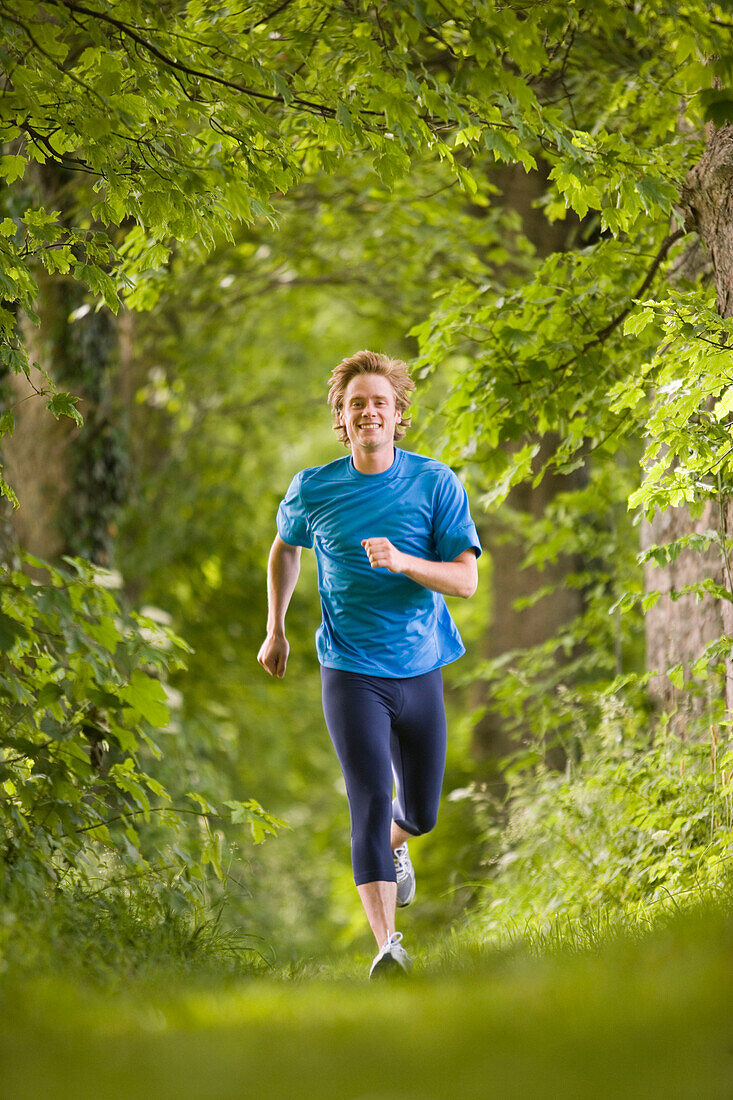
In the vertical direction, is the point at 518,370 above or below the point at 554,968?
above

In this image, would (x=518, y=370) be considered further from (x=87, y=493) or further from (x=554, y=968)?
(x=87, y=493)

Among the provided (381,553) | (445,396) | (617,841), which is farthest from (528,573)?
(381,553)

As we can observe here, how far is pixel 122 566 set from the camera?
43.2ft

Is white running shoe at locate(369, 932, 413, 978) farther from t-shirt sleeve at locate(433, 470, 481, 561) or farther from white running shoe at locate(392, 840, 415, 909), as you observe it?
t-shirt sleeve at locate(433, 470, 481, 561)

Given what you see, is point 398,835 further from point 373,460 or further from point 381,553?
point 373,460

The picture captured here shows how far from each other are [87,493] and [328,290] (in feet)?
16.6

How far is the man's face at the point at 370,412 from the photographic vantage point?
4574 mm

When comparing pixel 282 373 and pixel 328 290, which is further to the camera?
pixel 282 373

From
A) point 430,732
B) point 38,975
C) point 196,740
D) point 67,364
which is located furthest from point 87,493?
point 38,975

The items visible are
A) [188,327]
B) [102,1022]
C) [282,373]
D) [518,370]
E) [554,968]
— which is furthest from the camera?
[282,373]

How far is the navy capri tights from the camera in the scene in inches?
167

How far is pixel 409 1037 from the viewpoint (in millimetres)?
2545

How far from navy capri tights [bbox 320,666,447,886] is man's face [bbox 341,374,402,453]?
3.22ft

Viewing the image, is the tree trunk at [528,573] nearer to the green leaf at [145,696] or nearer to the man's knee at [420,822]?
the man's knee at [420,822]
